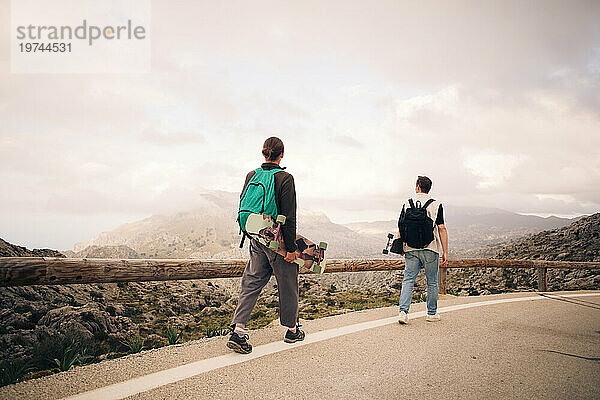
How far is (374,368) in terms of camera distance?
3893 mm

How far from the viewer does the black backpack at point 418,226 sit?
577 cm

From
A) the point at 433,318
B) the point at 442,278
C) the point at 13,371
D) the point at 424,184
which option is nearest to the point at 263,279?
the point at 13,371

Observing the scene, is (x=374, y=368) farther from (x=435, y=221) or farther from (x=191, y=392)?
(x=435, y=221)

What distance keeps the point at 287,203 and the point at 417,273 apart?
289cm

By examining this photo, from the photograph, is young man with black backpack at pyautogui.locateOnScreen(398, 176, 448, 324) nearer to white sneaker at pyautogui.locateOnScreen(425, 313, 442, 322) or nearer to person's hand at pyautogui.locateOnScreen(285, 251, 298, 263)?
white sneaker at pyautogui.locateOnScreen(425, 313, 442, 322)

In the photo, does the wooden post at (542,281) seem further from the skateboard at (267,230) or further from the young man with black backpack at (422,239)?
the skateboard at (267,230)

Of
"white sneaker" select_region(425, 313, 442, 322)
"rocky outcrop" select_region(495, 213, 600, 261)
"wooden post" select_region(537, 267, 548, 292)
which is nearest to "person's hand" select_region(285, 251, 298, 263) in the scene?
"white sneaker" select_region(425, 313, 442, 322)

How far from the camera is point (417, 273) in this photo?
5980 mm

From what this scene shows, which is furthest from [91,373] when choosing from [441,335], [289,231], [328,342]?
[441,335]

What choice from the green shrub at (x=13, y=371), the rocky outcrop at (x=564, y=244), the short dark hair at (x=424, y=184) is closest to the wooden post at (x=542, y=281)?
the short dark hair at (x=424, y=184)

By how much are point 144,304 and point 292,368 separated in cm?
608

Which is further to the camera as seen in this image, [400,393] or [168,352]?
[168,352]

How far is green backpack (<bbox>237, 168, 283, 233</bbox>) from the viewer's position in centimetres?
406

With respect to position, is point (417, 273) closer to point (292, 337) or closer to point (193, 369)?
point (292, 337)
